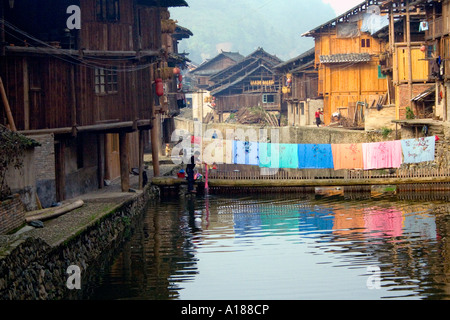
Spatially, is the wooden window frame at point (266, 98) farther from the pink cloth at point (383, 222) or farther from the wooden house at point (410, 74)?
the pink cloth at point (383, 222)

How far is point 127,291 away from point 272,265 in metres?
4.03

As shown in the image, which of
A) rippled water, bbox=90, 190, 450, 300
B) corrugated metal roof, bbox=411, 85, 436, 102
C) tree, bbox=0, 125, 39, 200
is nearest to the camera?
rippled water, bbox=90, 190, 450, 300

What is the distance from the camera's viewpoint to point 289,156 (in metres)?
34.4

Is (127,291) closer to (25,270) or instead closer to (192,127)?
(25,270)

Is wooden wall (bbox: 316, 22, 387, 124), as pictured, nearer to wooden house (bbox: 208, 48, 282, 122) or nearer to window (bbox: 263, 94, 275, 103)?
wooden house (bbox: 208, 48, 282, 122)

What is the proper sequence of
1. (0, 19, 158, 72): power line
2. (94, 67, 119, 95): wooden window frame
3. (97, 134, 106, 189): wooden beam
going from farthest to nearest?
(97, 134, 106, 189): wooden beam → (94, 67, 119, 95): wooden window frame → (0, 19, 158, 72): power line

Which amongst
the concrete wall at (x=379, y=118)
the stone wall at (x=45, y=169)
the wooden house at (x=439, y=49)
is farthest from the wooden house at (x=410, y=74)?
the stone wall at (x=45, y=169)

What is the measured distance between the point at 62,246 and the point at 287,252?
665cm

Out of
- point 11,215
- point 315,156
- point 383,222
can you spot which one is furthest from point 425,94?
point 11,215

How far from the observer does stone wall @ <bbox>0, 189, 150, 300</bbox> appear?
12711mm

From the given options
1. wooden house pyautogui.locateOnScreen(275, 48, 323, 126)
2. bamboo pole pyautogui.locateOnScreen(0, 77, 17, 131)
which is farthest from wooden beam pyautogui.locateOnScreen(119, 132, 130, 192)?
wooden house pyautogui.locateOnScreen(275, 48, 323, 126)

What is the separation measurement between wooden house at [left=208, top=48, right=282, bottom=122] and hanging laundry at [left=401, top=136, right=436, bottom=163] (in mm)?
31725

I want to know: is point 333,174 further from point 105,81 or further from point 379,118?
point 105,81

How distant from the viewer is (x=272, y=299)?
575 inches
